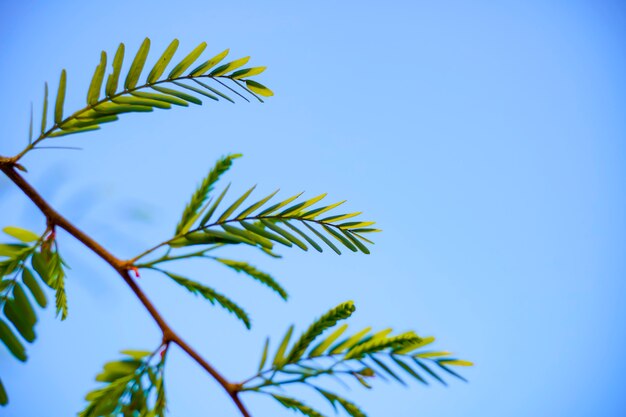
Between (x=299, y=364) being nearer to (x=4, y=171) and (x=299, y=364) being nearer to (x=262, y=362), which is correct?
(x=262, y=362)

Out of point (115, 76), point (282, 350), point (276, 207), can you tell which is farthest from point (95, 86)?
point (282, 350)

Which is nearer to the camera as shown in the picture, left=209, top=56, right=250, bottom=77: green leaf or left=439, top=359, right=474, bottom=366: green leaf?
left=439, top=359, right=474, bottom=366: green leaf

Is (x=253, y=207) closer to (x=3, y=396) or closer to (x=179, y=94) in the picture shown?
(x=179, y=94)

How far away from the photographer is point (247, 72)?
0.66 metres

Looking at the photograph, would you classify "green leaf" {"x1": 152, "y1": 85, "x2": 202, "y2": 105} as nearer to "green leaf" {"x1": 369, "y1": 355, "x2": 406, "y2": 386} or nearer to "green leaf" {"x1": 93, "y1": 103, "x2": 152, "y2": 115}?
"green leaf" {"x1": 93, "y1": 103, "x2": 152, "y2": 115}

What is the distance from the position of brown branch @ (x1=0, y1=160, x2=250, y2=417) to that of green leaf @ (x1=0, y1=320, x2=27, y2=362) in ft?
0.32

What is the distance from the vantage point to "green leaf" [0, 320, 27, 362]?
Result: 1.42ft

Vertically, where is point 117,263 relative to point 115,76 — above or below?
below

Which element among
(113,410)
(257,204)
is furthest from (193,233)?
(113,410)

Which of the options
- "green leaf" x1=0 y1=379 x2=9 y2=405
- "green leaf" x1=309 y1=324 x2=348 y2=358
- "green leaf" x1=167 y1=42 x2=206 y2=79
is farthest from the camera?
"green leaf" x1=167 y1=42 x2=206 y2=79

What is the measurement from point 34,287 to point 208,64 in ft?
1.02

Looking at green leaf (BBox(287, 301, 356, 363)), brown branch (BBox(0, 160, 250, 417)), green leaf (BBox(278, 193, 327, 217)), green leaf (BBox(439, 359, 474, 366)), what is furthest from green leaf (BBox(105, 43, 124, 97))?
green leaf (BBox(439, 359, 474, 366))

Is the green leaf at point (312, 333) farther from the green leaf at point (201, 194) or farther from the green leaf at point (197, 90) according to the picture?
the green leaf at point (197, 90)

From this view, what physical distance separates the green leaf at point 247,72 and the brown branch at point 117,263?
0.84ft
